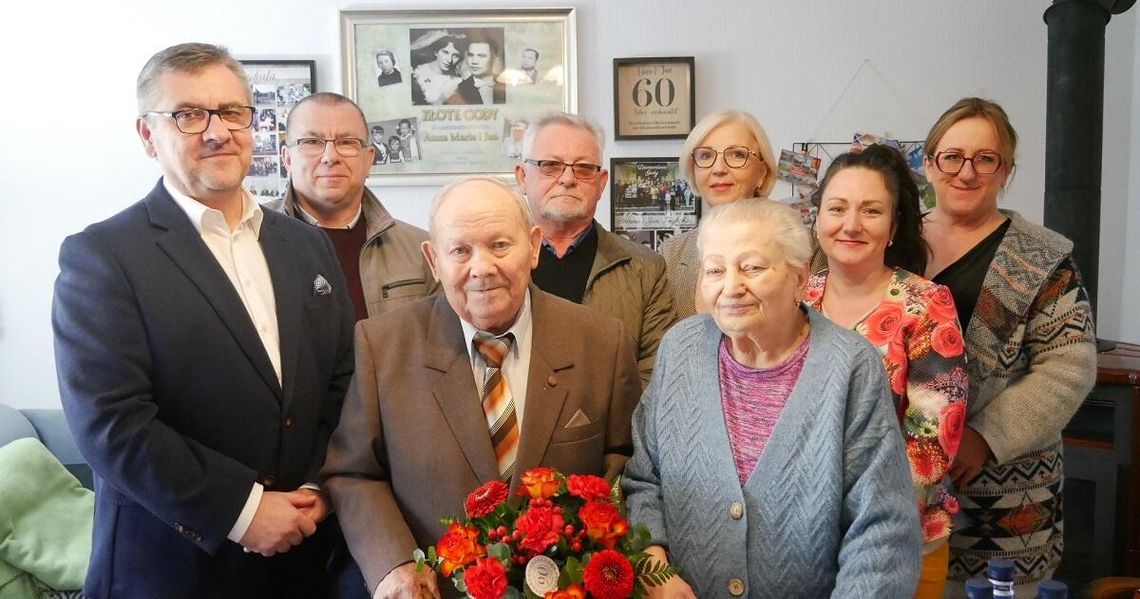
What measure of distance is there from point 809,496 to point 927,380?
46 cm

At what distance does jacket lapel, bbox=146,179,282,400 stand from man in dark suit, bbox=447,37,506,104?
215 centimetres

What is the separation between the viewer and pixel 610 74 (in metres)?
3.91

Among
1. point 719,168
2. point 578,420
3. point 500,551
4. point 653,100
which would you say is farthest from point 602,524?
point 653,100

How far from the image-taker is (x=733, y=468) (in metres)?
1.64

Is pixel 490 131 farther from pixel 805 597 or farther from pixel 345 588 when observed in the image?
pixel 805 597

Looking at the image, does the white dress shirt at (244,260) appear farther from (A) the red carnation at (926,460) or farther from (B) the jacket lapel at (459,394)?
(A) the red carnation at (926,460)

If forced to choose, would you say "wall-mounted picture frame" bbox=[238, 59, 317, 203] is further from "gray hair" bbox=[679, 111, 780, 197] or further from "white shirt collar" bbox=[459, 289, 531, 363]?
"white shirt collar" bbox=[459, 289, 531, 363]

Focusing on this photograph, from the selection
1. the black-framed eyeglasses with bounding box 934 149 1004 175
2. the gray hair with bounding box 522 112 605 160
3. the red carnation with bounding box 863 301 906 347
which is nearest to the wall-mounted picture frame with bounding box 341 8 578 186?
the gray hair with bounding box 522 112 605 160

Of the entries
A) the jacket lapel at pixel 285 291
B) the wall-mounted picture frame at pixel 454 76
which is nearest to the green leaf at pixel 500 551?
the jacket lapel at pixel 285 291

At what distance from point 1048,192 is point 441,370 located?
9.91 feet

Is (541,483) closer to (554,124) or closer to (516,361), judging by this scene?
(516,361)

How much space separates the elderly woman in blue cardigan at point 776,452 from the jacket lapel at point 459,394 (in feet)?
1.07

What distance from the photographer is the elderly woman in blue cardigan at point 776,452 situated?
5.17 ft

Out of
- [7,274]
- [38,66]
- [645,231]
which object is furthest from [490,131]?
[7,274]
